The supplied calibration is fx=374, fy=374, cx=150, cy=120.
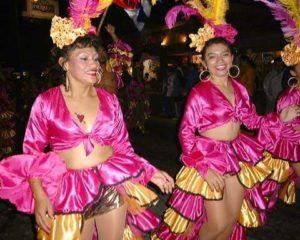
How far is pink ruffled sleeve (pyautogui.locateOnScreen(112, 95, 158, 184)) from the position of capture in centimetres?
257

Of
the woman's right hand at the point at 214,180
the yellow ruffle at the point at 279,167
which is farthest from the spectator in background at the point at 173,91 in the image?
the woman's right hand at the point at 214,180

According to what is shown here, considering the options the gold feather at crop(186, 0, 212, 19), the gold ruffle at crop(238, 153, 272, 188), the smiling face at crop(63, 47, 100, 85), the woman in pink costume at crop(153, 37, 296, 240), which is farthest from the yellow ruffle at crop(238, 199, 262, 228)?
the smiling face at crop(63, 47, 100, 85)

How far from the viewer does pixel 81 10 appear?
2.51m

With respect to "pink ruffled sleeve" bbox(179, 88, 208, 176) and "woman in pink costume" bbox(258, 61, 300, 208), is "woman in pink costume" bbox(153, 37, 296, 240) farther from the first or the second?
"woman in pink costume" bbox(258, 61, 300, 208)

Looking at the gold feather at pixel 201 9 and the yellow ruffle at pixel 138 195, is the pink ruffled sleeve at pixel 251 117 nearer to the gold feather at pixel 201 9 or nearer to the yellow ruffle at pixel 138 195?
the gold feather at pixel 201 9

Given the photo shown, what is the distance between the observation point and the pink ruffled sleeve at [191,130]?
3105mm

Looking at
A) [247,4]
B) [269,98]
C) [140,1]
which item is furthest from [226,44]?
[247,4]

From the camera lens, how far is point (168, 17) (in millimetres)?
3521

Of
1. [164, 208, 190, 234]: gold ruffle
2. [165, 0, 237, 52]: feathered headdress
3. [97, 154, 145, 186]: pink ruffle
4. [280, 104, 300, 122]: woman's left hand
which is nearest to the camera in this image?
[97, 154, 145, 186]: pink ruffle

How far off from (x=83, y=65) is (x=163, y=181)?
37.1 inches

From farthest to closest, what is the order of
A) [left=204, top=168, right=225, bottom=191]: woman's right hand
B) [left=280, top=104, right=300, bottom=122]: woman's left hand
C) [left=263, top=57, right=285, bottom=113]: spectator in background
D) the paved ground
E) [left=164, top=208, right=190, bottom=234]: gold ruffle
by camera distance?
[left=263, top=57, right=285, bottom=113]: spectator in background → the paved ground → [left=280, top=104, right=300, bottom=122]: woman's left hand → [left=164, top=208, right=190, bottom=234]: gold ruffle → [left=204, top=168, right=225, bottom=191]: woman's right hand

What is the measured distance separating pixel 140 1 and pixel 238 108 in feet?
14.0

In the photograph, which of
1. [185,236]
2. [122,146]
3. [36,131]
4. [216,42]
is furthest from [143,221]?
[216,42]

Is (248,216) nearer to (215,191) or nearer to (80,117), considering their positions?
(215,191)
